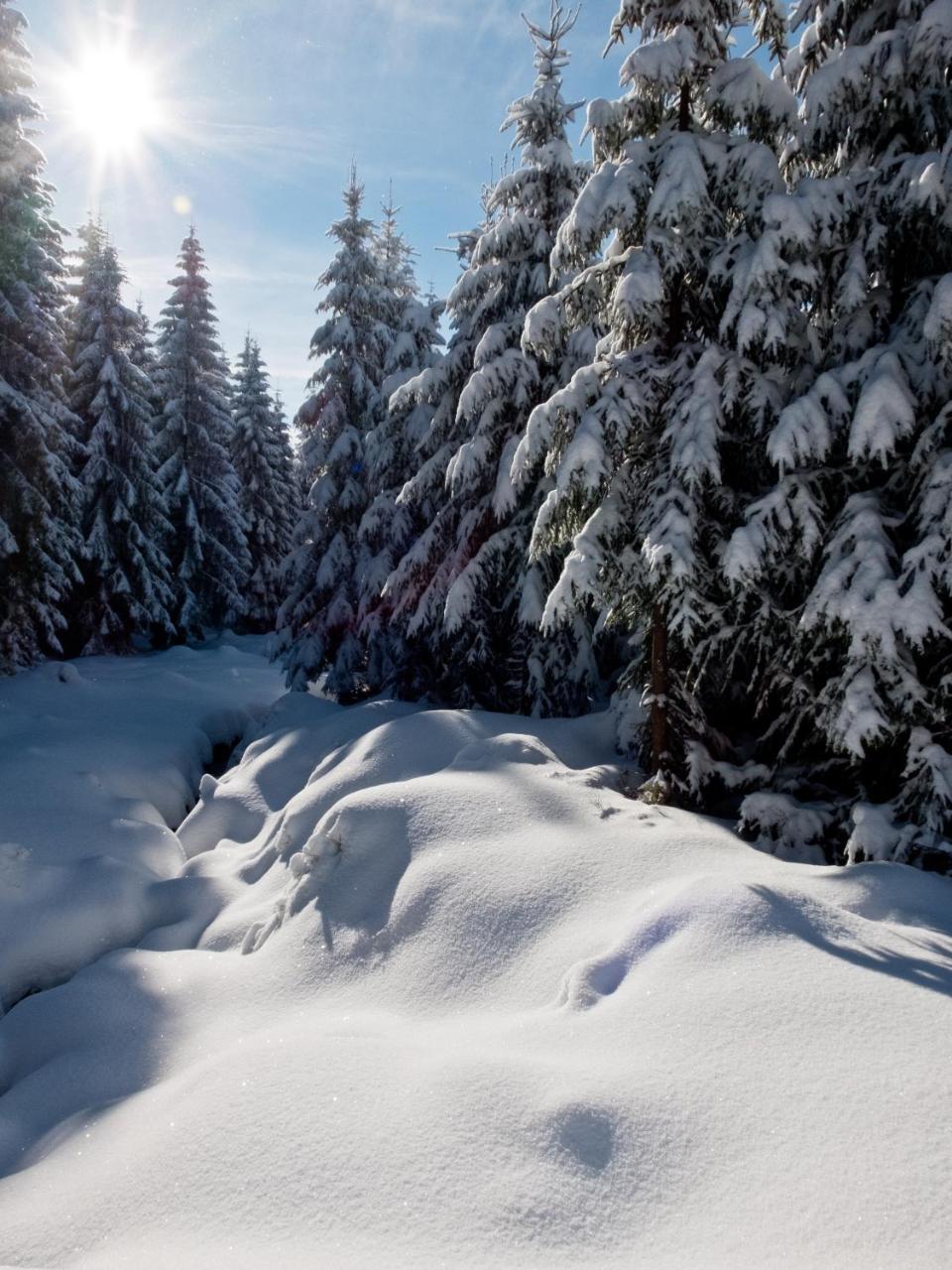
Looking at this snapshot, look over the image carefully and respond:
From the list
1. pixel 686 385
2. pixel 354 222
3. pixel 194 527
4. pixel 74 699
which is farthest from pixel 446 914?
pixel 194 527

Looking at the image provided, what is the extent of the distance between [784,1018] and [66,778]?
38.7 feet

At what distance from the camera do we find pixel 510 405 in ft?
40.3

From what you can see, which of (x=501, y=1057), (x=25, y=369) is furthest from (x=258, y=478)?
(x=501, y=1057)

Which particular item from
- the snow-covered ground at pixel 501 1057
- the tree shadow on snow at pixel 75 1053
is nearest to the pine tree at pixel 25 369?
the snow-covered ground at pixel 501 1057

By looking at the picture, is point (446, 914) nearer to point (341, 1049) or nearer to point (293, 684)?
point (341, 1049)

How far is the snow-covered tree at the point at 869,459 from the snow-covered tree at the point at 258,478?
2914 centimetres

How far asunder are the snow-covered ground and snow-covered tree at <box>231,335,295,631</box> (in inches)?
1081

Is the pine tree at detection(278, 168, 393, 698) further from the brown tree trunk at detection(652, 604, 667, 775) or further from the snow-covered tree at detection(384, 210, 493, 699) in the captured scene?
the brown tree trunk at detection(652, 604, 667, 775)

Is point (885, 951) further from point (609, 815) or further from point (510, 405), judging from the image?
point (510, 405)

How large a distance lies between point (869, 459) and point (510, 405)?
6882 millimetres

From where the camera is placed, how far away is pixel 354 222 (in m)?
18.0

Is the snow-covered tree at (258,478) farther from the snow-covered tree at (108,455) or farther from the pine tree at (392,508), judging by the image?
the pine tree at (392,508)

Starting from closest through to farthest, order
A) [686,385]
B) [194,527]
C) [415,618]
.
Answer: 1. [686,385]
2. [415,618]
3. [194,527]

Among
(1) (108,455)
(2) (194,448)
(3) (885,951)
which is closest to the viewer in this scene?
(3) (885,951)
